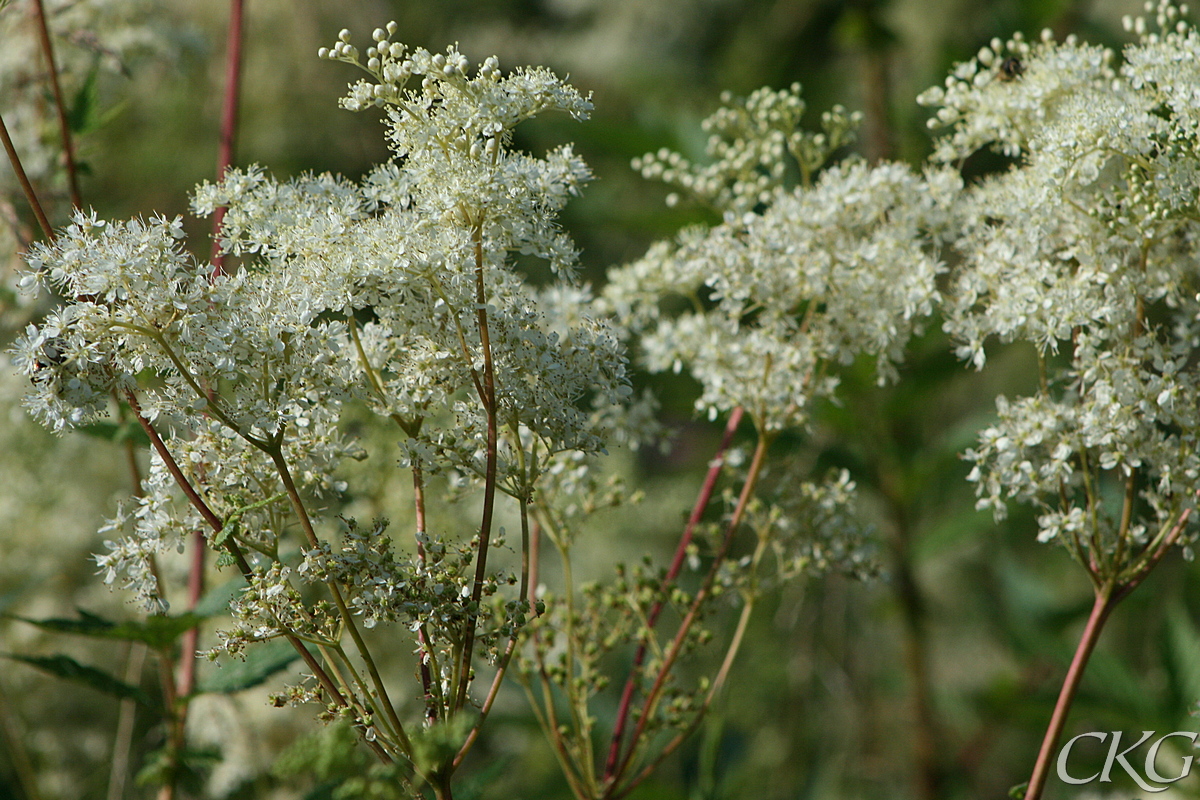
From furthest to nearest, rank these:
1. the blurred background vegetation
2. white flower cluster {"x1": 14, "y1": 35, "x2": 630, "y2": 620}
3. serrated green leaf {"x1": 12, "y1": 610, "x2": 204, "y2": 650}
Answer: the blurred background vegetation < serrated green leaf {"x1": 12, "y1": 610, "x2": 204, "y2": 650} < white flower cluster {"x1": 14, "y1": 35, "x2": 630, "y2": 620}

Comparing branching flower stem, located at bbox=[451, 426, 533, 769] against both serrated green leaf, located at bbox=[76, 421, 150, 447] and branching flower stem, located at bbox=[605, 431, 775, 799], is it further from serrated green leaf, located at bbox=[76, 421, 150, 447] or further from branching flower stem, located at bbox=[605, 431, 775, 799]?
serrated green leaf, located at bbox=[76, 421, 150, 447]

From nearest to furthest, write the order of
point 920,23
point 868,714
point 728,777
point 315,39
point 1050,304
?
point 1050,304 < point 728,777 < point 868,714 < point 920,23 < point 315,39

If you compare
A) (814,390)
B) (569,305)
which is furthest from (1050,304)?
(569,305)

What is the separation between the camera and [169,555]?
286cm

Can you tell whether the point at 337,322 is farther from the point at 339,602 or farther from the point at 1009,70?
the point at 1009,70

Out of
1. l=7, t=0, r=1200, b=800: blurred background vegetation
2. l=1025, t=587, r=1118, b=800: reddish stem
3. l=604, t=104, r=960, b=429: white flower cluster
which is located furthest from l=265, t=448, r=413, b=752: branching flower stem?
l=1025, t=587, r=1118, b=800: reddish stem

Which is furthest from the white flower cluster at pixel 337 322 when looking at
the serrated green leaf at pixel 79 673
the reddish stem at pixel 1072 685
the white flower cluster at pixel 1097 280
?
the reddish stem at pixel 1072 685

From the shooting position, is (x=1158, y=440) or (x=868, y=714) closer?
(x=1158, y=440)

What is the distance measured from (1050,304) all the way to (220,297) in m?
1.10

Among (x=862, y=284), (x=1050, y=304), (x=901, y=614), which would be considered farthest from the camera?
(x=901, y=614)

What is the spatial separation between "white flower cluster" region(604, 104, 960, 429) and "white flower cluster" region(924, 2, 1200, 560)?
10cm

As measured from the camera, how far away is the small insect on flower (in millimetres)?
1621

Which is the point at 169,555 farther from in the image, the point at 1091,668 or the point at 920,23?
the point at 920,23

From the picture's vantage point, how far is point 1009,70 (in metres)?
1.64
